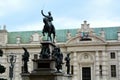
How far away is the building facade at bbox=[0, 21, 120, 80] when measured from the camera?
67.4 m

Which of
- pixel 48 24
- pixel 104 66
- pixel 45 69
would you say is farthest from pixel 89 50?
pixel 45 69

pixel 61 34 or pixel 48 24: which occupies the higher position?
pixel 61 34

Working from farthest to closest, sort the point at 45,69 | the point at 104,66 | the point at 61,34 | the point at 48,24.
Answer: the point at 61,34 → the point at 104,66 → the point at 48,24 → the point at 45,69

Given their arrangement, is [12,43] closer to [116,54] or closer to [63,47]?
[63,47]

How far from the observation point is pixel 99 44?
2655 inches

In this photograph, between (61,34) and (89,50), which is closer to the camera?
(89,50)

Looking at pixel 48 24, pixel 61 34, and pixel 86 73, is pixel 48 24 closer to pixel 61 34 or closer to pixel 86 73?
pixel 86 73

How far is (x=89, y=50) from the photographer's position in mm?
68375

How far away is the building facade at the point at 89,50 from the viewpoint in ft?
221

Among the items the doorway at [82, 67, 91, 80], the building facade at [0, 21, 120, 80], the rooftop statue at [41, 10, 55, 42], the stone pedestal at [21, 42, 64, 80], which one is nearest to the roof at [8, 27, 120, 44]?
the building facade at [0, 21, 120, 80]

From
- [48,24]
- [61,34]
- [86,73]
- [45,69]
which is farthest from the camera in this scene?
[61,34]

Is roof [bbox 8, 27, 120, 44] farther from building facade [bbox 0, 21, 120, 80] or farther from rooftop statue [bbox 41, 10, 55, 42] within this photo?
rooftop statue [bbox 41, 10, 55, 42]

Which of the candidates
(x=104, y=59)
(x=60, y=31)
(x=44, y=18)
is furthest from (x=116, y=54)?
(x=44, y=18)

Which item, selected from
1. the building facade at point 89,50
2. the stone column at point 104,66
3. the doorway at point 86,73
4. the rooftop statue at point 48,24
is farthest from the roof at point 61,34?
the rooftop statue at point 48,24
